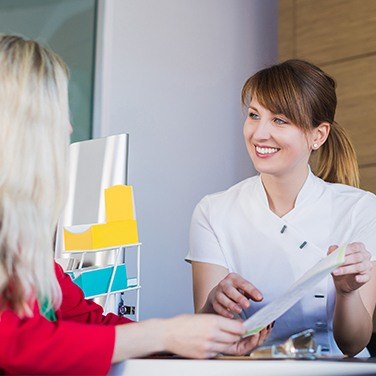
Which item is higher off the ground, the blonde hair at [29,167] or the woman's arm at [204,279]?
the blonde hair at [29,167]

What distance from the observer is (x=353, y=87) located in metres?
3.50

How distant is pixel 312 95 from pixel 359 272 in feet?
2.03

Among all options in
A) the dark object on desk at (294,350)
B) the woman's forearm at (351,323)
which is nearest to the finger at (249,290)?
the woman's forearm at (351,323)

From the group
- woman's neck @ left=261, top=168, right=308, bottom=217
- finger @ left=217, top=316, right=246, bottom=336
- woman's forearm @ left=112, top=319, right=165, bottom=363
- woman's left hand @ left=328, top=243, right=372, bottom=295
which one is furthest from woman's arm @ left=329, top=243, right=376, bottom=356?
woman's forearm @ left=112, top=319, right=165, bottom=363

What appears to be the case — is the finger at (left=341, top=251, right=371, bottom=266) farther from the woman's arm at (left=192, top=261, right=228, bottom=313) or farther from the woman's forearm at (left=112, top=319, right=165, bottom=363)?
the woman's forearm at (left=112, top=319, right=165, bottom=363)

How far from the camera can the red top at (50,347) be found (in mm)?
961

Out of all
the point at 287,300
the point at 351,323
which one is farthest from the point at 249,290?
the point at 287,300

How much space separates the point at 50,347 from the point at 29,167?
0.25 meters

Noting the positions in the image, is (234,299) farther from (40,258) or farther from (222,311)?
(40,258)

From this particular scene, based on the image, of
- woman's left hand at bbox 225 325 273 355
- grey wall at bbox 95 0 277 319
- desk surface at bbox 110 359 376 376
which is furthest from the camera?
grey wall at bbox 95 0 277 319

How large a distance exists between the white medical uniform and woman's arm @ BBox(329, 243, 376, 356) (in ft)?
0.20

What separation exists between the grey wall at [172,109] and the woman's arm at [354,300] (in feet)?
5.74

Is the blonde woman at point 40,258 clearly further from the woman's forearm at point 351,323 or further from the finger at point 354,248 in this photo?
the woman's forearm at point 351,323

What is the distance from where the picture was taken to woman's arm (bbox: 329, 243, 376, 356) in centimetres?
158
